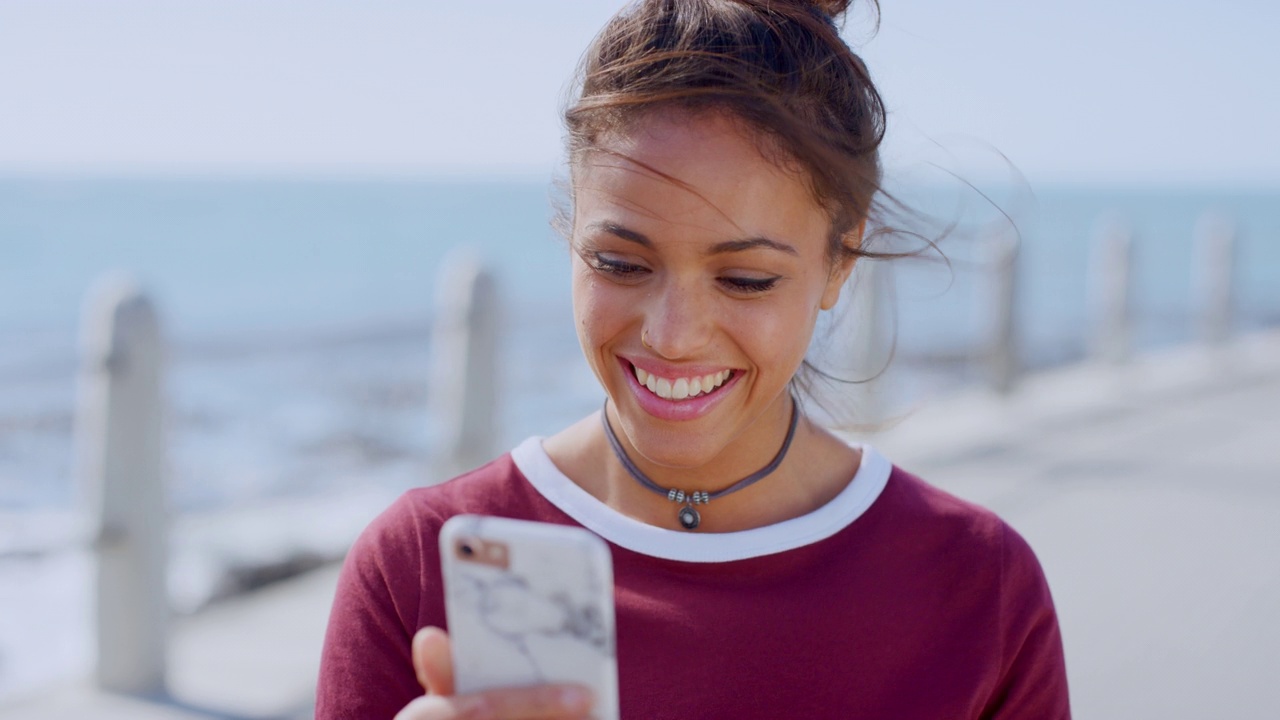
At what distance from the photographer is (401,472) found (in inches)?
407

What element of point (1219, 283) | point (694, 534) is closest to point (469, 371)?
point (694, 534)

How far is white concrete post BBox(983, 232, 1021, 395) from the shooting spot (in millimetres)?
8055

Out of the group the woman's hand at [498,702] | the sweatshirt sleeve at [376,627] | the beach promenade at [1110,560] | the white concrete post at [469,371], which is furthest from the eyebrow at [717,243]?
the white concrete post at [469,371]

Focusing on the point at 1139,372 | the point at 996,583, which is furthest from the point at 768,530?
the point at 1139,372

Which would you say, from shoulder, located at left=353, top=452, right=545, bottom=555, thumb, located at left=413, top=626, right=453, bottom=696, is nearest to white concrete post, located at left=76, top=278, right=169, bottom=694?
shoulder, located at left=353, top=452, right=545, bottom=555

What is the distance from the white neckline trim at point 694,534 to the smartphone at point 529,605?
Answer: 0.51 metres

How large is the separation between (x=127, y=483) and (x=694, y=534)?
8.85 feet

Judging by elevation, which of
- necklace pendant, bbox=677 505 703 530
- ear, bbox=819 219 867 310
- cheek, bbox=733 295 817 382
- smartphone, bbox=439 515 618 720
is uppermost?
ear, bbox=819 219 867 310

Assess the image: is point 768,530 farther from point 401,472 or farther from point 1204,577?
point 401,472

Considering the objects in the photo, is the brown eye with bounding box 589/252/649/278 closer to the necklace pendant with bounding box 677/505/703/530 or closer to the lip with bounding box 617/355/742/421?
the lip with bounding box 617/355/742/421

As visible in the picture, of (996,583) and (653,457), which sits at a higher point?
(653,457)

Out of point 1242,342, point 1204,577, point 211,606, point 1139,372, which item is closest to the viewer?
point 1204,577

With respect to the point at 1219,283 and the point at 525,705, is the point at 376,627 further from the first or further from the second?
the point at 1219,283

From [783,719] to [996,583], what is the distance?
34cm
